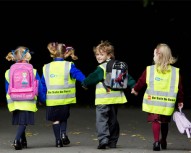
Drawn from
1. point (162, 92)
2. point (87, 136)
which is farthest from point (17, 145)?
point (162, 92)

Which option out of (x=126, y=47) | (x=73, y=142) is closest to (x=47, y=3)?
(x=126, y=47)

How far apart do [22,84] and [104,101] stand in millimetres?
1250

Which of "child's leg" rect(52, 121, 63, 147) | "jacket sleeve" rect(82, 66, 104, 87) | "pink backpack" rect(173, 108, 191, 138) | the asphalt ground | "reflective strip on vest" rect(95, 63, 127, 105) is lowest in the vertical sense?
the asphalt ground

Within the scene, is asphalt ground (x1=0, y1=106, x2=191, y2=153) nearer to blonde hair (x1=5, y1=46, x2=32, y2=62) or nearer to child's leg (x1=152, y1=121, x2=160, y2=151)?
child's leg (x1=152, y1=121, x2=160, y2=151)

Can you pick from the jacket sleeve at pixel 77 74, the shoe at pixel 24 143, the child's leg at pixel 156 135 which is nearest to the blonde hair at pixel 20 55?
the jacket sleeve at pixel 77 74

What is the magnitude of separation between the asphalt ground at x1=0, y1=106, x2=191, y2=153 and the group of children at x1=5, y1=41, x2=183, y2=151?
0.23m

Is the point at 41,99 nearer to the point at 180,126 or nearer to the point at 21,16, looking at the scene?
the point at 180,126

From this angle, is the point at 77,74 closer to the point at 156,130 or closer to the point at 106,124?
the point at 106,124

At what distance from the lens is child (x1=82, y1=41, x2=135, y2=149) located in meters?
11.8

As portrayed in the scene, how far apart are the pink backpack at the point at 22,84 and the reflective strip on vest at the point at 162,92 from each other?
1.72 meters

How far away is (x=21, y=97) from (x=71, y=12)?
11275 mm

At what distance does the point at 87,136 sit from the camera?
533 inches

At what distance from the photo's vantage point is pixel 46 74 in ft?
40.0

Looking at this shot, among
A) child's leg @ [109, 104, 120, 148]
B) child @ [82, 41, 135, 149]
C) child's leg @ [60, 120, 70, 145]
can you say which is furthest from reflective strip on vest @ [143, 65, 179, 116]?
child's leg @ [60, 120, 70, 145]
